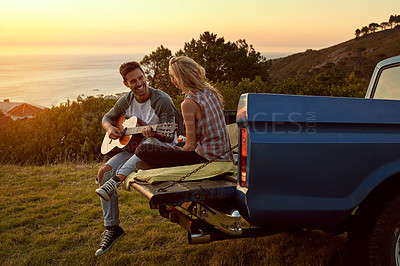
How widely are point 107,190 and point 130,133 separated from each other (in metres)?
1.03

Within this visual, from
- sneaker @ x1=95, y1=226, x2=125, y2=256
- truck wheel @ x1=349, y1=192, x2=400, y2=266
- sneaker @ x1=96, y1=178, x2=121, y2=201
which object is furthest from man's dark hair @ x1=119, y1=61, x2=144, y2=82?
truck wheel @ x1=349, y1=192, x2=400, y2=266

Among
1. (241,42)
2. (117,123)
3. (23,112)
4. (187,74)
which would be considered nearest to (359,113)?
(187,74)

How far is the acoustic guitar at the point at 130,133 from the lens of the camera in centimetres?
388

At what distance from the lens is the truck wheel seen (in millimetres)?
2553

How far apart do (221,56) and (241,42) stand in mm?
2768

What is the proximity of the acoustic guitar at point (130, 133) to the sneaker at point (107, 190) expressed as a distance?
2.53 ft

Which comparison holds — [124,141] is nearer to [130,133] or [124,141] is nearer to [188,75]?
[130,133]

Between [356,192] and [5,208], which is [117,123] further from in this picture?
[356,192]

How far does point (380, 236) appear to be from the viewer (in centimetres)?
256

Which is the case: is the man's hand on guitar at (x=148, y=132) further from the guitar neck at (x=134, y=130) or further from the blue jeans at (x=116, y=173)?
the blue jeans at (x=116, y=173)

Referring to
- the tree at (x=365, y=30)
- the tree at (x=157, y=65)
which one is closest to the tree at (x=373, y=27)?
the tree at (x=365, y=30)

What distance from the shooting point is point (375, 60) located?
179 ft

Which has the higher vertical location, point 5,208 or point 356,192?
point 356,192

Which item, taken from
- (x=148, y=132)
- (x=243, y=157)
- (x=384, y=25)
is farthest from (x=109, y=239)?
(x=384, y=25)
